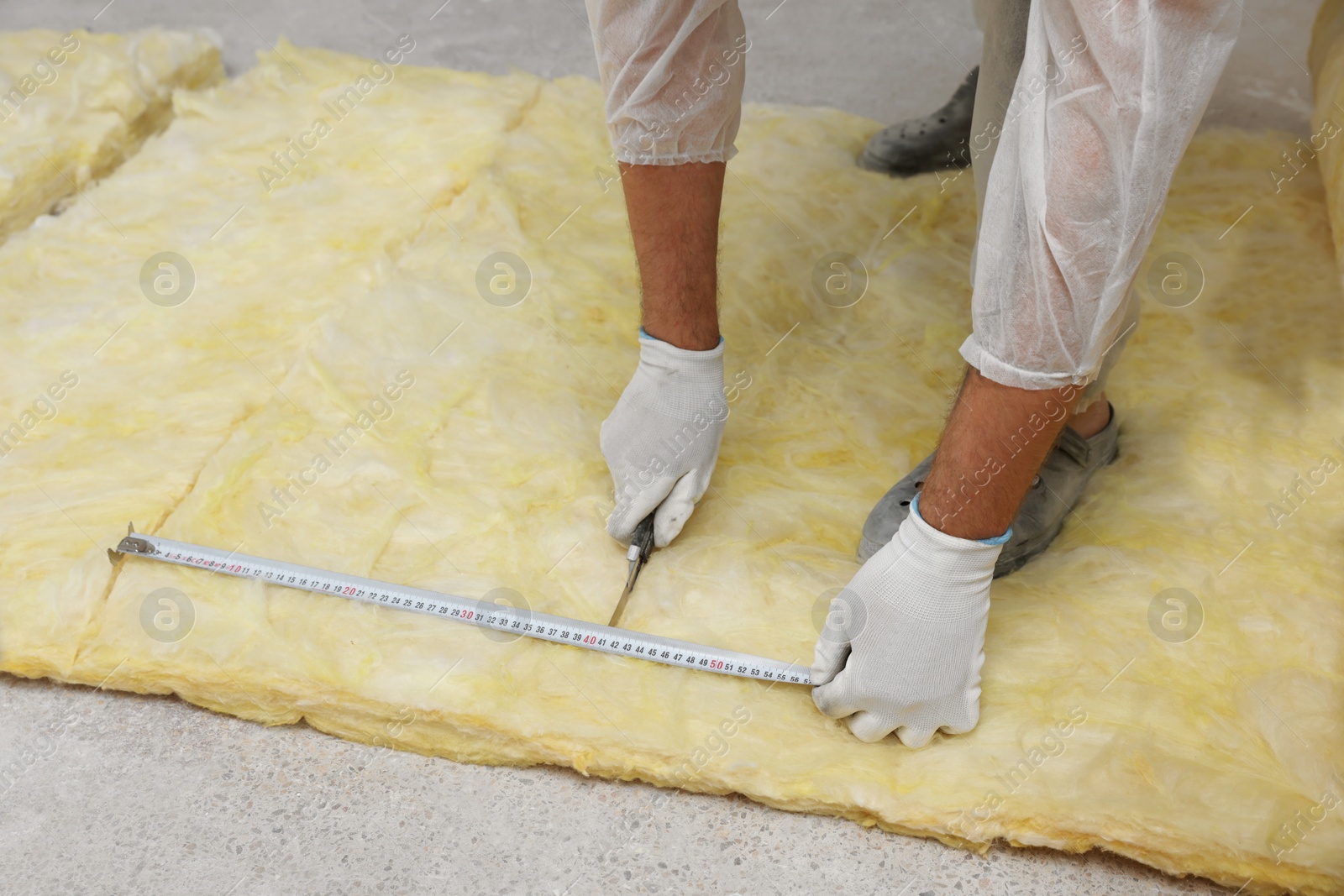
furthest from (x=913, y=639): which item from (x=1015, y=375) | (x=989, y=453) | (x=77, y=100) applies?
(x=77, y=100)

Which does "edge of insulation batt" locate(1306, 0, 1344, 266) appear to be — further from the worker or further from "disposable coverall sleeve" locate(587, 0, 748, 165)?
"disposable coverall sleeve" locate(587, 0, 748, 165)

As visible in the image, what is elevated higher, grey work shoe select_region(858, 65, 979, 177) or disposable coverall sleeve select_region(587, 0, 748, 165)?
disposable coverall sleeve select_region(587, 0, 748, 165)

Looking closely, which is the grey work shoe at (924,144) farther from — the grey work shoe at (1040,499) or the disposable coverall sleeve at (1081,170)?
the disposable coverall sleeve at (1081,170)

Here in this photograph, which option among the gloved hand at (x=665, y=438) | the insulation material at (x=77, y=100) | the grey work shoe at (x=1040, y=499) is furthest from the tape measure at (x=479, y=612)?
the insulation material at (x=77, y=100)

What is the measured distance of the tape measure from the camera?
4.70ft

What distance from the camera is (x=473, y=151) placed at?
94.9 inches

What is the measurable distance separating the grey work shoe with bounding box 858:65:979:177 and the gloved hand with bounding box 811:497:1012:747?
4.43 feet

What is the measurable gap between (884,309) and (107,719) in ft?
4.96

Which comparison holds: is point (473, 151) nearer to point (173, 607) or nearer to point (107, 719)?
point (173, 607)

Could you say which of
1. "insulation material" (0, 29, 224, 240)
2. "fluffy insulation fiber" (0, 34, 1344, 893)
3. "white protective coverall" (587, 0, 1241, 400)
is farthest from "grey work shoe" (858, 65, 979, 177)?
"insulation material" (0, 29, 224, 240)

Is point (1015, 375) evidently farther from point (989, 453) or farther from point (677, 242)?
point (677, 242)

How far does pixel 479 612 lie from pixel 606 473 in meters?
0.34

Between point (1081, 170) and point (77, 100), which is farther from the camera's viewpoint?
point (77, 100)

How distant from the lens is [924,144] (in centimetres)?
245
